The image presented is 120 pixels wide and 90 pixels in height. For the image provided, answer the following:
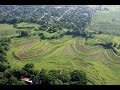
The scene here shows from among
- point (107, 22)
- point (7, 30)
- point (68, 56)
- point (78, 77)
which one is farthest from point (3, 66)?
point (107, 22)

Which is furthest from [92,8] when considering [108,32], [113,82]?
[113,82]

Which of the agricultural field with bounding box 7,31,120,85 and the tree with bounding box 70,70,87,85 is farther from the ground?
the agricultural field with bounding box 7,31,120,85

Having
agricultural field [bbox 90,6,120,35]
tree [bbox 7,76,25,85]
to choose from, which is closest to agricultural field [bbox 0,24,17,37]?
tree [bbox 7,76,25,85]

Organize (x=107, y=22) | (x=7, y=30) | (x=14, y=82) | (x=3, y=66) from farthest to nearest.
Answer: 1. (x=107, y=22)
2. (x=7, y=30)
3. (x=3, y=66)
4. (x=14, y=82)

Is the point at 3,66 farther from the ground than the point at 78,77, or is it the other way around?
the point at 3,66

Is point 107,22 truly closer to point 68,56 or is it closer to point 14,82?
point 68,56

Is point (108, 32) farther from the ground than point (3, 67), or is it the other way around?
point (108, 32)

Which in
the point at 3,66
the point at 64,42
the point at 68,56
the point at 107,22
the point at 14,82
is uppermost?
the point at 107,22

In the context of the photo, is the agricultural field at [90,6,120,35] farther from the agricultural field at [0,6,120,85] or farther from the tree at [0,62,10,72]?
the tree at [0,62,10,72]
